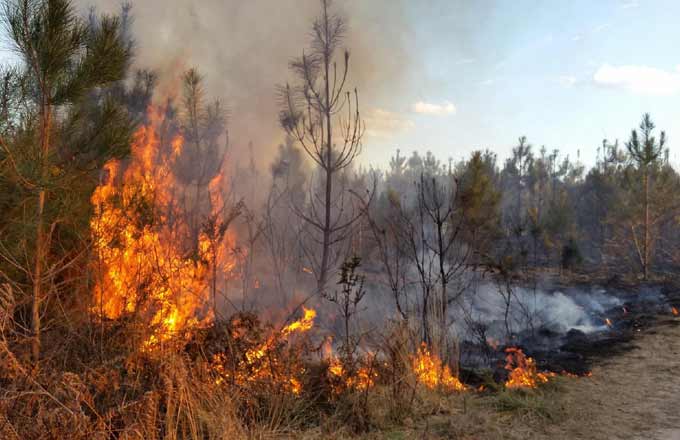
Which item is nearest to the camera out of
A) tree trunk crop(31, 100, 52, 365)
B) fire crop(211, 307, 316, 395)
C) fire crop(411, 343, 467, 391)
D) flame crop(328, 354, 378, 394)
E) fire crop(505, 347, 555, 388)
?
tree trunk crop(31, 100, 52, 365)

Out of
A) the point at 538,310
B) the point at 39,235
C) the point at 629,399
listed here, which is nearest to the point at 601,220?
the point at 538,310

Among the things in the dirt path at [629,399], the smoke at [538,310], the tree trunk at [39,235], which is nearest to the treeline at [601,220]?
the smoke at [538,310]

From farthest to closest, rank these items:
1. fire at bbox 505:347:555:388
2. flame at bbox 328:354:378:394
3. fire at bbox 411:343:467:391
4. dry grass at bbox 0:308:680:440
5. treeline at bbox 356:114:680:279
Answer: treeline at bbox 356:114:680:279, fire at bbox 505:347:555:388, fire at bbox 411:343:467:391, flame at bbox 328:354:378:394, dry grass at bbox 0:308:680:440

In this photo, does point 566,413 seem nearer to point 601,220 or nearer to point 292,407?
point 292,407

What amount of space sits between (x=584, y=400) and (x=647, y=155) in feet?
55.8

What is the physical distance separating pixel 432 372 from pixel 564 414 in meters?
1.42

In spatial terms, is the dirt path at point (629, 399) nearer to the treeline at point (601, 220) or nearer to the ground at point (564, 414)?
the ground at point (564, 414)

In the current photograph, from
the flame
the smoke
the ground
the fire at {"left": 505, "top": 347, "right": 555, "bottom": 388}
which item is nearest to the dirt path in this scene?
the ground

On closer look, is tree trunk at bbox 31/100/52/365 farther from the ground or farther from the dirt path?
the dirt path

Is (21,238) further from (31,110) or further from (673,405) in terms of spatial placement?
(673,405)

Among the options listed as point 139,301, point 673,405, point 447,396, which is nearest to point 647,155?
point 673,405

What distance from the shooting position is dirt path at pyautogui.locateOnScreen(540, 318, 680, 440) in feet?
14.7

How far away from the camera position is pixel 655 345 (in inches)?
349

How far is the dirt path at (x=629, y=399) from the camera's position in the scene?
448 cm
